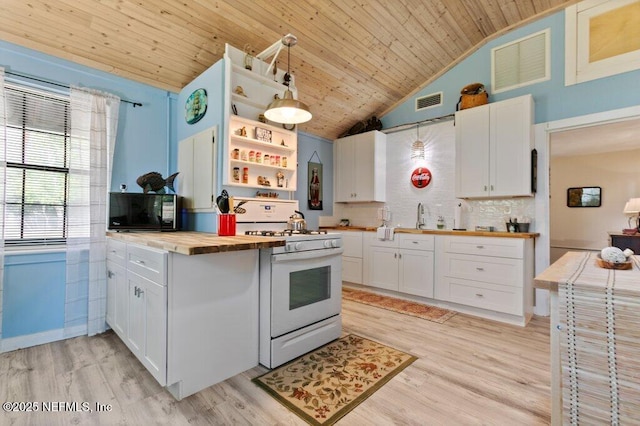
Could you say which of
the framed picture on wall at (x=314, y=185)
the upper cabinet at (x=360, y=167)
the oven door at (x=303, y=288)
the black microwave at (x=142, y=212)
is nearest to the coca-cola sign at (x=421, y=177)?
the upper cabinet at (x=360, y=167)

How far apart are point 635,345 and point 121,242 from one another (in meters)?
3.12

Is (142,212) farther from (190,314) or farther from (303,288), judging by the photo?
(303,288)

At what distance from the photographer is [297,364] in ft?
7.26

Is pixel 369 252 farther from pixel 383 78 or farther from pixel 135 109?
pixel 135 109

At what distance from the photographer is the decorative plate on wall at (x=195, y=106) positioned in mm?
2979

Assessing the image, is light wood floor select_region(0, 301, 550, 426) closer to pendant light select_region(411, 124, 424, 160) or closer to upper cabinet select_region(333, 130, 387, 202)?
upper cabinet select_region(333, 130, 387, 202)

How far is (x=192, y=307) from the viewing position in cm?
182

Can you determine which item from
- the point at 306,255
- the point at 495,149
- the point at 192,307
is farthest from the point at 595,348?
the point at 495,149

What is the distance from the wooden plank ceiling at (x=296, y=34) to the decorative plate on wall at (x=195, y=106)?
1.04 feet

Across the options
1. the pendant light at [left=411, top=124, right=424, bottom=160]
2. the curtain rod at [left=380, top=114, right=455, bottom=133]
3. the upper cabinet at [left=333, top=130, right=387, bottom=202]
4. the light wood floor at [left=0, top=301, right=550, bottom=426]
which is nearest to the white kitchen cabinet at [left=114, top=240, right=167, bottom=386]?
the light wood floor at [left=0, top=301, right=550, bottom=426]

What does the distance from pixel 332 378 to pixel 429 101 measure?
4.04m

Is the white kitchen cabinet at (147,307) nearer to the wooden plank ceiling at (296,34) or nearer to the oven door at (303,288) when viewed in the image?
the oven door at (303,288)

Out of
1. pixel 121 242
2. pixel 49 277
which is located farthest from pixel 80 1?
pixel 49 277

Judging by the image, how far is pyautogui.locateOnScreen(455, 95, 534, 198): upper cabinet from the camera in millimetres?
3371
